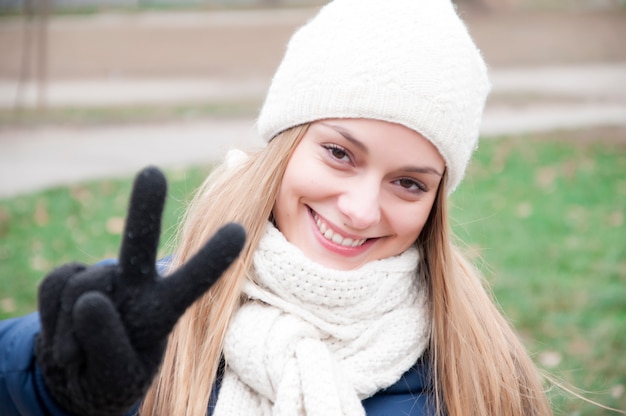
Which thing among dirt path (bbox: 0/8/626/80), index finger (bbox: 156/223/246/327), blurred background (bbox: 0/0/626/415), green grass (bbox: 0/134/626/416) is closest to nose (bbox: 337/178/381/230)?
index finger (bbox: 156/223/246/327)

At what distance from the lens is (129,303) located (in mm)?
1483

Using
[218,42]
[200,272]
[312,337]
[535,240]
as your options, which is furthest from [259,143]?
[218,42]

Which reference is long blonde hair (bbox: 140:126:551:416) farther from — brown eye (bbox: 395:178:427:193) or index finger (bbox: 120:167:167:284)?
index finger (bbox: 120:167:167:284)

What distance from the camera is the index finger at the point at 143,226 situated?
1.47m

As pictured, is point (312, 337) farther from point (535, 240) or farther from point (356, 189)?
point (535, 240)

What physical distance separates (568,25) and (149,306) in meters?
18.6

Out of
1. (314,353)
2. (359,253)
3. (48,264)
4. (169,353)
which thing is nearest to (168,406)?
(169,353)

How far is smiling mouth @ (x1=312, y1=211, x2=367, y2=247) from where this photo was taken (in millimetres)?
2018

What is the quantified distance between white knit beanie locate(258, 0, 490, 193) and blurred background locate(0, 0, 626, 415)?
598 mm

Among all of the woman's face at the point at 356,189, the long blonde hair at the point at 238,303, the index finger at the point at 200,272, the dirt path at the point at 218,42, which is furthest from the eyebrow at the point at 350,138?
the dirt path at the point at 218,42

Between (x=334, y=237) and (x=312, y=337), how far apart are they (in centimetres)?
25

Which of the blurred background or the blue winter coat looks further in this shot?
the blurred background

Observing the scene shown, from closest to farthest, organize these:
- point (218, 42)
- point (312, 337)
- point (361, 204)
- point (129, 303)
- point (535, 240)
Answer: point (129, 303) < point (361, 204) < point (312, 337) < point (535, 240) < point (218, 42)

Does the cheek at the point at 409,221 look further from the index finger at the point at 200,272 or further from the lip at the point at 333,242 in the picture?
the index finger at the point at 200,272
